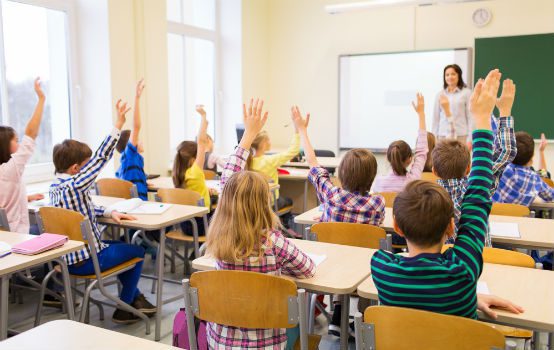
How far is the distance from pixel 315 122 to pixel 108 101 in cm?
337

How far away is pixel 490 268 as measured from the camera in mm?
2076

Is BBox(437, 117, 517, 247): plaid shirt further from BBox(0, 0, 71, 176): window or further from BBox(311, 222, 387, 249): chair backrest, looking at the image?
BBox(0, 0, 71, 176): window

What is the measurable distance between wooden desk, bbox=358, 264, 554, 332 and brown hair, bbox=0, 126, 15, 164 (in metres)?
2.49

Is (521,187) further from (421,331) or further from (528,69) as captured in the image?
(528,69)

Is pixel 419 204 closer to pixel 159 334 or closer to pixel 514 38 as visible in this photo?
pixel 159 334

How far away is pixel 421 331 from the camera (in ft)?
4.77

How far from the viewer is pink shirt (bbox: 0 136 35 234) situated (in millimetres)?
3244

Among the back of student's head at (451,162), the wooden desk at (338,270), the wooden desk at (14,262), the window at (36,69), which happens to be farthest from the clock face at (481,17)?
the wooden desk at (14,262)

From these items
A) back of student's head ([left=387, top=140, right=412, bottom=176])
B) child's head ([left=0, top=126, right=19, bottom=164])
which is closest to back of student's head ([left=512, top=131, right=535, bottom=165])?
back of student's head ([left=387, top=140, right=412, bottom=176])

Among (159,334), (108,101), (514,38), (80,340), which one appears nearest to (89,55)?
(108,101)

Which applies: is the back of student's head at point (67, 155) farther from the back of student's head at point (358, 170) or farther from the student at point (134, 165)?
the back of student's head at point (358, 170)

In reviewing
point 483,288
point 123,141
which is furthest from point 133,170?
point 483,288

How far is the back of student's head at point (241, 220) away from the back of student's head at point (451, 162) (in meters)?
1.30

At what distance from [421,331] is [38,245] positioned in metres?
1.71
